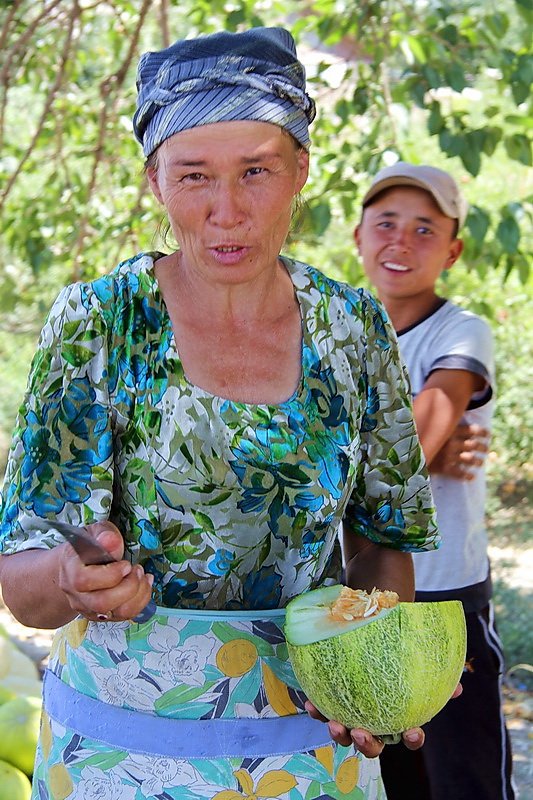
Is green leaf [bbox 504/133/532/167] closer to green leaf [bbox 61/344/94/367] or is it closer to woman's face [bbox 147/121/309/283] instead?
woman's face [bbox 147/121/309/283]

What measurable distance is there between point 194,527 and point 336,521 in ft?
0.77

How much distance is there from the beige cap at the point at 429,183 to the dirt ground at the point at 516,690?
2.24m

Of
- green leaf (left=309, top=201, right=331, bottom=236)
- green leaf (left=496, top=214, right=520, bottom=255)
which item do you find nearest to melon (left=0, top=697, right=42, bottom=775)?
green leaf (left=309, top=201, right=331, bottom=236)

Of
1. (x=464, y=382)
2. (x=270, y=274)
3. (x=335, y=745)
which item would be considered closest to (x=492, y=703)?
(x=464, y=382)

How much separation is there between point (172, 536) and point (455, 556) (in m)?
1.33

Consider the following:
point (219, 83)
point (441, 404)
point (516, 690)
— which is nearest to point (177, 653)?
point (219, 83)

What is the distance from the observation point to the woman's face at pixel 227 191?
4.54 ft

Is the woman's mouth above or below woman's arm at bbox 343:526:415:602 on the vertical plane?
above

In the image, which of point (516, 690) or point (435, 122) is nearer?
point (435, 122)

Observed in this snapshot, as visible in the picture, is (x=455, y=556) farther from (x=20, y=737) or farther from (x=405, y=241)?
(x=20, y=737)

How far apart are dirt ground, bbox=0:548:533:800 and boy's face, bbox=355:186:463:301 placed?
2.09 metres

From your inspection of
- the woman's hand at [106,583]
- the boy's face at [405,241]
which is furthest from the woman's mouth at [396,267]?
the woman's hand at [106,583]

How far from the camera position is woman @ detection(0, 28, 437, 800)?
4.41ft

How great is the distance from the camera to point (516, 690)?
15.2 feet
